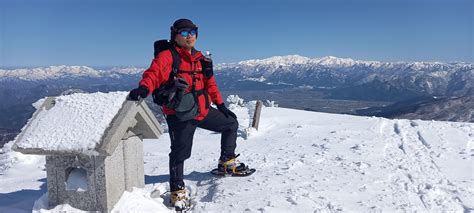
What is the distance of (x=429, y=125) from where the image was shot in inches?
484

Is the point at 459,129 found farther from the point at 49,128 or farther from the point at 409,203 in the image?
the point at 49,128

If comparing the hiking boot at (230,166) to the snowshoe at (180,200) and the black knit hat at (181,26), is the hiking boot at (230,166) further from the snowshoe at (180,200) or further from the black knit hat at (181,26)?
the black knit hat at (181,26)

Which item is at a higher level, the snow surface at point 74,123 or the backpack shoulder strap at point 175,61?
the backpack shoulder strap at point 175,61

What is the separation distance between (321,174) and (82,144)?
428cm

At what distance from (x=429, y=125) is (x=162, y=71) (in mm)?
10444

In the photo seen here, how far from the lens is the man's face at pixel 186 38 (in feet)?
17.0

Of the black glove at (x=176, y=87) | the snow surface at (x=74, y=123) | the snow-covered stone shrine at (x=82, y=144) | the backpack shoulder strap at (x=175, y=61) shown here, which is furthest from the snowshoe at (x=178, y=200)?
the backpack shoulder strap at (x=175, y=61)

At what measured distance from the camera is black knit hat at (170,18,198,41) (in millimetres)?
5207

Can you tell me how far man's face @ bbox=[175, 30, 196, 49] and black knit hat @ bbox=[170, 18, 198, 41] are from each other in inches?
2.4

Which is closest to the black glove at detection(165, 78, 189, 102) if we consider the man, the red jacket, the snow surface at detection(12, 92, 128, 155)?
the man

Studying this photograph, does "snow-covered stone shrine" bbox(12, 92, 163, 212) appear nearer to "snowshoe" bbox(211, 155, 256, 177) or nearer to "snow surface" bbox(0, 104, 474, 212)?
"snow surface" bbox(0, 104, 474, 212)

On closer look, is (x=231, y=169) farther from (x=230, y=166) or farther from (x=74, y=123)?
(x=74, y=123)

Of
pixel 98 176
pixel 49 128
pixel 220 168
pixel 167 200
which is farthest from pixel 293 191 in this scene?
pixel 49 128

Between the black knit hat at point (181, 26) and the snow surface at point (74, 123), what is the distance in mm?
1143
